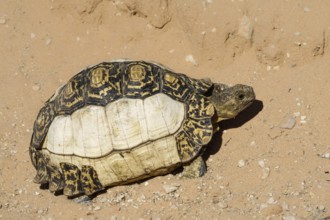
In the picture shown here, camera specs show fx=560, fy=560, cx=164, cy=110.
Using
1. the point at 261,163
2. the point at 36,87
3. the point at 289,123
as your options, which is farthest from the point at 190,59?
the point at 36,87

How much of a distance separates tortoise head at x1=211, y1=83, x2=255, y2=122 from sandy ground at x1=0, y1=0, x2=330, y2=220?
30 centimetres

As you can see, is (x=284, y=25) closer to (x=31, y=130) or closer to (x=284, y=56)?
(x=284, y=56)

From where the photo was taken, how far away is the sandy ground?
668cm

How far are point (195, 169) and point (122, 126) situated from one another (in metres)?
1.06

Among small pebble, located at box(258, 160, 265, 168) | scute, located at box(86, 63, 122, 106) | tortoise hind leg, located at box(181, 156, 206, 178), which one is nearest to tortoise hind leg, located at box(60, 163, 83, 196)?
scute, located at box(86, 63, 122, 106)

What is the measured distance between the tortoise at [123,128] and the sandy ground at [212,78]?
0.28 meters

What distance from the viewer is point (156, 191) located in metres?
6.93

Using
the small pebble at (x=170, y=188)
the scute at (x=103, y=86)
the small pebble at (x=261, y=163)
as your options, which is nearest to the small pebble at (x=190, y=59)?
the scute at (x=103, y=86)

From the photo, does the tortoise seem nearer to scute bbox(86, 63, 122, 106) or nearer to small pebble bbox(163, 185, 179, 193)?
scute bbox(86, 63, 122, 106)

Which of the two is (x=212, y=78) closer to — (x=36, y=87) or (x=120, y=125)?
(x=120, y=125)

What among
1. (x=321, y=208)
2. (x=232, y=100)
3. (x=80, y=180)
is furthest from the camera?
(x=232, y=100)

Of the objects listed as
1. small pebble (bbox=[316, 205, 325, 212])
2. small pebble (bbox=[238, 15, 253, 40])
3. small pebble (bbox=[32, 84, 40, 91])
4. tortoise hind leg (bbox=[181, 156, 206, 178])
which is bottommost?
small pebble (bbox=[316, 205, 325, 212])

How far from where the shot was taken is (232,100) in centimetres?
713

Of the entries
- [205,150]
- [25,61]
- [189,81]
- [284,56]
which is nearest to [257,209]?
[205,150]
